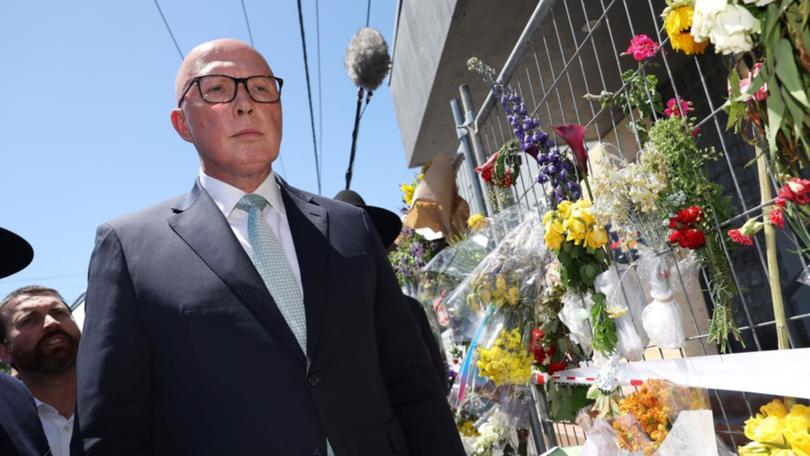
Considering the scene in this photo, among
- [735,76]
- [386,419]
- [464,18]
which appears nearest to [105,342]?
[386,419]

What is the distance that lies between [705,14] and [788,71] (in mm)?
222

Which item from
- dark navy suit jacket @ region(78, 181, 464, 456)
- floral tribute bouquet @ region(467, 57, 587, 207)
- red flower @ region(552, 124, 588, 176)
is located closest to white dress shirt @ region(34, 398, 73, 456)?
dark navy suit jacket @ region(78, 181, 464, 456)

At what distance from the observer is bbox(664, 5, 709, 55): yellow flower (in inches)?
73.8

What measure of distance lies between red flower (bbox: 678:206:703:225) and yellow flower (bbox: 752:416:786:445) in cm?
67

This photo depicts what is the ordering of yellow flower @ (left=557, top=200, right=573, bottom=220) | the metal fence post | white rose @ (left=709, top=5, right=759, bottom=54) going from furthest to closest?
1. the metal fence post
2. yellow flower @ (left=557, top=200, right=573, bottom=220)
3. white rose @ (left=709, top=5, right=759, bottom=54)

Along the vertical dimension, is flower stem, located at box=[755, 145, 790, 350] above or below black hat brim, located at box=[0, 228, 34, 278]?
below

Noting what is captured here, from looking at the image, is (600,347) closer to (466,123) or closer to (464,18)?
(466,123)

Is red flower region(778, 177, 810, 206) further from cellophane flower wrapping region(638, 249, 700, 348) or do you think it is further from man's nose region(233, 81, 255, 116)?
man's nose region(233, 81, 255, 116)

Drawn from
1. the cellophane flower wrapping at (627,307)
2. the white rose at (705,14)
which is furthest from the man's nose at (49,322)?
the white rose at (705,14)

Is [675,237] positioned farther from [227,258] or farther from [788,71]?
[227,258]

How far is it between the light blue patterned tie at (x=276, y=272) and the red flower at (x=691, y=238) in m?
1.23

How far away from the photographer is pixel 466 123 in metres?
4.74

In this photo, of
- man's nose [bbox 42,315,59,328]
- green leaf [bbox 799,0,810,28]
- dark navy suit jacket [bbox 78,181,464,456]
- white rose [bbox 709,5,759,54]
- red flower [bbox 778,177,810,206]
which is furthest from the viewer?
man's nose [bbox 42,315,59,328]

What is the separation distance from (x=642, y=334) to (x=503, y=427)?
127cm
